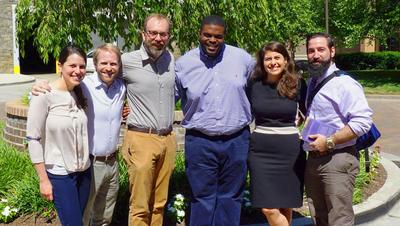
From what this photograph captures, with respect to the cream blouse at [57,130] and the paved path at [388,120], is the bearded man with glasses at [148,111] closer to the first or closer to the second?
the cream blouse at [57,130]

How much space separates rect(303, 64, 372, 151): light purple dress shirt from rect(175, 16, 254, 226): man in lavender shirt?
2.01ft

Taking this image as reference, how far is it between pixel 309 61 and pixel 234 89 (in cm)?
60

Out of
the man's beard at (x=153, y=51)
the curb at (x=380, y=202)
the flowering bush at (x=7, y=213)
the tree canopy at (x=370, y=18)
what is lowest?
the curb at (x=380, y=202)

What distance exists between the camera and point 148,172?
4.29m

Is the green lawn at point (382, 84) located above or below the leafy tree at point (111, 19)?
below

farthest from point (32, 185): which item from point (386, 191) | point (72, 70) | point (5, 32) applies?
point (5, 32)

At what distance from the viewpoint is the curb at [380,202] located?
5953 millimetres

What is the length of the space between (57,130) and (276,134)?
1596 mm

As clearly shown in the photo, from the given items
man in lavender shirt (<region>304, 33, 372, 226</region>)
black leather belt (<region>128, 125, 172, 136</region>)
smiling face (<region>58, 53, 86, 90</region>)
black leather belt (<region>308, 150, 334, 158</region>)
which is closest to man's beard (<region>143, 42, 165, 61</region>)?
black leather belt (<region>128, 125, 172, 136</region>)

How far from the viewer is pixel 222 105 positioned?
428 centimetres

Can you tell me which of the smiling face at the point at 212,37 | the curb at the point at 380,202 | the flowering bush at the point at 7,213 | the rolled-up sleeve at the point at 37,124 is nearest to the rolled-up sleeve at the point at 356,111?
the smiling face at the point at 212,37

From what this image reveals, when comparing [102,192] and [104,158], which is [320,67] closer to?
[104,158]

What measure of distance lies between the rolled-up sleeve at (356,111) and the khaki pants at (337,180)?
0.23 meters

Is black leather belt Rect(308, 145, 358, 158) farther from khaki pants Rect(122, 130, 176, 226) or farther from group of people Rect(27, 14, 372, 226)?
khaki pants Rect(122, 130, 176, 226)
